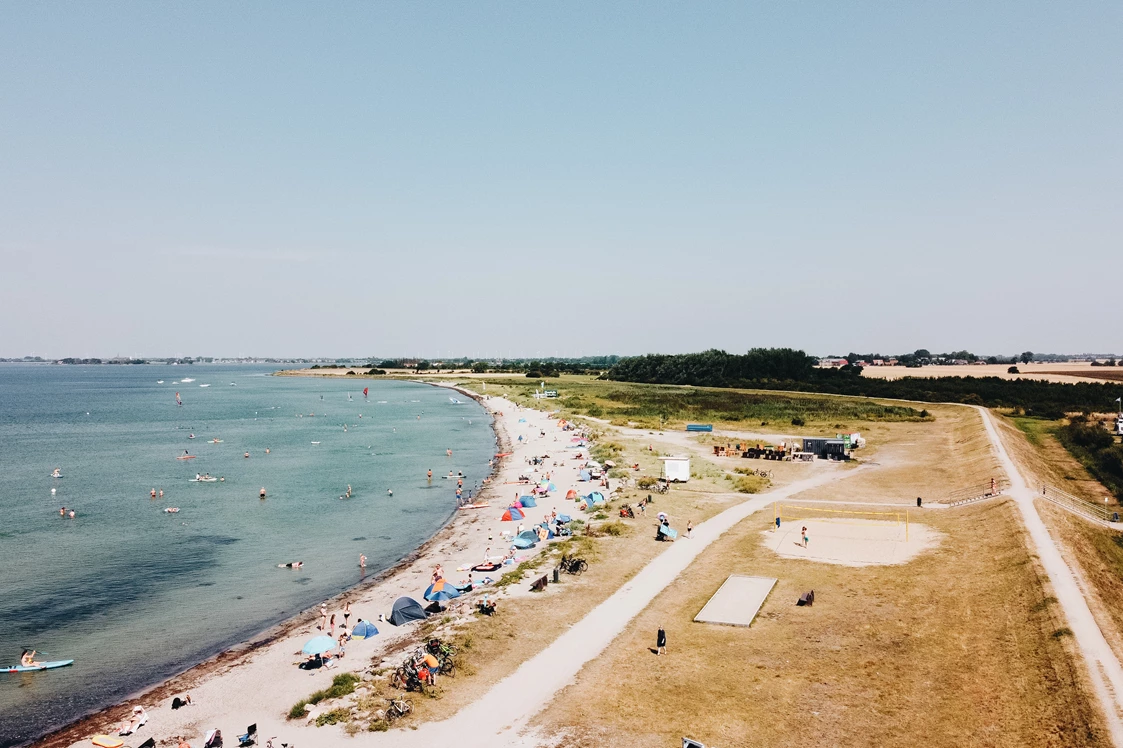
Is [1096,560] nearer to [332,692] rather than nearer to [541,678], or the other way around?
[541,678]

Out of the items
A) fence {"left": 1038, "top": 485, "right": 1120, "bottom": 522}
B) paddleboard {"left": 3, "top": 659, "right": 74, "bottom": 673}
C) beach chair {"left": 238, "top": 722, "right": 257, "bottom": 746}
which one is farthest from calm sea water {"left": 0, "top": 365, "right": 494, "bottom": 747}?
fence {"left": 1038, "top": 485, "right": 1120, "bottom": 522}

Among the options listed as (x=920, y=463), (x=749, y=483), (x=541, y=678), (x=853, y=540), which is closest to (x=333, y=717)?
(x=541, y=678)

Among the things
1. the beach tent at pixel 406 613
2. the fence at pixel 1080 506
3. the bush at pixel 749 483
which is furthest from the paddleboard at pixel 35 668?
the fence at pixel 1080 506

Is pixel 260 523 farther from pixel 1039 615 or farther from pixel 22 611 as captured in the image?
pixel 1039 615

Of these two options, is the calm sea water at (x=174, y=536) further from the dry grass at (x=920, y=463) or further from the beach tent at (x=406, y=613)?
the dry grass at (x=920, y=463)

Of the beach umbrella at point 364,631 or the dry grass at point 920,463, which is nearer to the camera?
the beach umbrella at point 364,631

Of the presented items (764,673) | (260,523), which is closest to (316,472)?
(260,523)
